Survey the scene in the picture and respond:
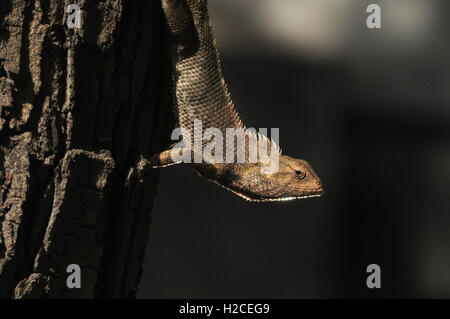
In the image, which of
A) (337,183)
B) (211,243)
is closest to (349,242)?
(337,183)

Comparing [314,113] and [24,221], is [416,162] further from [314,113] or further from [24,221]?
[24,221]

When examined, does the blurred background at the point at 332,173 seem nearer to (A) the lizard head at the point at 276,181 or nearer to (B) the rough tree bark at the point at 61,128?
(A) the lizard head at the point at 276,181

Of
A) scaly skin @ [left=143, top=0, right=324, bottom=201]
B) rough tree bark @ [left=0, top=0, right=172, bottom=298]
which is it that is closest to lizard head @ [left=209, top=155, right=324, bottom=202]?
scaly skin @ [left=143, top=0, right=324, bottom=201]

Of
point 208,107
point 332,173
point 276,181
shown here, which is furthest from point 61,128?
point 332,173

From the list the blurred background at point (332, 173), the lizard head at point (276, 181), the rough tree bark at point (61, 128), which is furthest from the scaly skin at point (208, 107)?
the blurred background at point (332, 173)

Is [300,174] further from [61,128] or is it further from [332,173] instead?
[332,173]

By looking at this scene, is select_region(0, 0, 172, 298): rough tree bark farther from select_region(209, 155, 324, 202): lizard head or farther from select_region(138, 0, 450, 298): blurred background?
select_region(138, 0, 450, 298): blurred background
